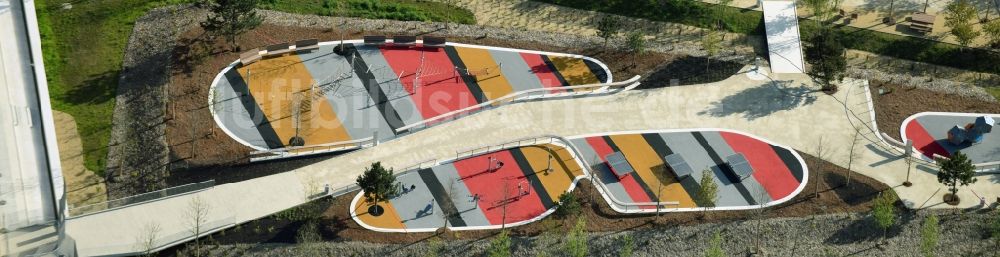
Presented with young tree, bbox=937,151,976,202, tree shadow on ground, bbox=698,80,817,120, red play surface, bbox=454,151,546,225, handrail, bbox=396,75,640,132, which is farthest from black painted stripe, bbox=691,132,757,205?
red play surface, bbox=454,151,546,225

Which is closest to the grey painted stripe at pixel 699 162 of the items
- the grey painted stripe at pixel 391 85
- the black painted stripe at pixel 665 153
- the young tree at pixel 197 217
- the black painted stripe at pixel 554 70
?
→ the black painted stripe at pixel 665 153

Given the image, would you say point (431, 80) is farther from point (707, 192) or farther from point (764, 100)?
point (764, 100)

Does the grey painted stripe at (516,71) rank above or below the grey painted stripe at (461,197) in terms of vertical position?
above

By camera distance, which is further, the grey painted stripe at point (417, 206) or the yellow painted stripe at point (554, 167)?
the yellow painted stripe at point (554, 167)

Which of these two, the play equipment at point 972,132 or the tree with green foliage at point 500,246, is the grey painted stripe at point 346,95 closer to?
the tree with green foliage at point 500,246

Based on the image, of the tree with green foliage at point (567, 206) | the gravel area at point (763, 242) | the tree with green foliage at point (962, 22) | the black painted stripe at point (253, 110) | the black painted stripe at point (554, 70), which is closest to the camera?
the gravel area at point (763, 242)

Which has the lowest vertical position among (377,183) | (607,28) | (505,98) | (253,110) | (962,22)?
(377,183)

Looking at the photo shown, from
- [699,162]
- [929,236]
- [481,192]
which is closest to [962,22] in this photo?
[699,162]
